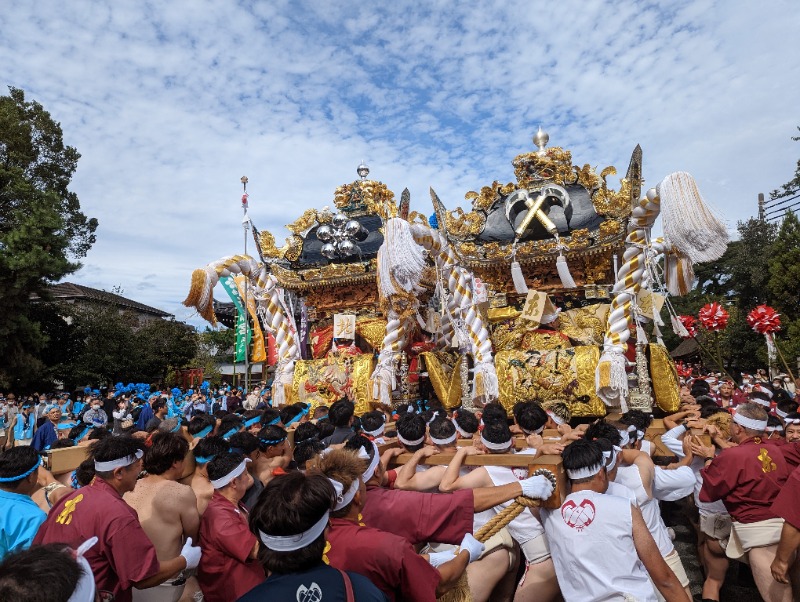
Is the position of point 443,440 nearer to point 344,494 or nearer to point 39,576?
point 344,494

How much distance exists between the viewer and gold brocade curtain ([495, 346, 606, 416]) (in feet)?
24.5

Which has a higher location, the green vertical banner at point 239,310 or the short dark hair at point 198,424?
the green vertical banner at point 239,310

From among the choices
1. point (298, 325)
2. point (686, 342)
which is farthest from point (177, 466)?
point (686, 342)

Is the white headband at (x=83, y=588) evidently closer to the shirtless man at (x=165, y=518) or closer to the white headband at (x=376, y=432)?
the shirtless man at (x=165, y=518)

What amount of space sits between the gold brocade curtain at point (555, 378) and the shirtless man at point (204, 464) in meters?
5.07

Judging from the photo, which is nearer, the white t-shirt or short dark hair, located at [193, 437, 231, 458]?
the white t-shirt

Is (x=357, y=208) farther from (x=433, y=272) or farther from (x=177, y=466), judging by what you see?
(x=177, y=466)

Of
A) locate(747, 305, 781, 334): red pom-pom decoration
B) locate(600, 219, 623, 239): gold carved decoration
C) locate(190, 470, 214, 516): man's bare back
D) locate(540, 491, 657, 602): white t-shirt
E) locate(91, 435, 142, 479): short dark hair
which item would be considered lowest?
locate(540, 491, 657, 602): white t-shirt

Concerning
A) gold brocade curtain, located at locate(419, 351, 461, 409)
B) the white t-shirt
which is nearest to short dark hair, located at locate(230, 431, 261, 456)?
the white t-shirt

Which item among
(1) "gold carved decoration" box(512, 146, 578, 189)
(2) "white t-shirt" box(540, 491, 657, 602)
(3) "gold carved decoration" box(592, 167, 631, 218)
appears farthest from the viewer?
(1) "gold carved decoration" box(512, 146, 578, 189)

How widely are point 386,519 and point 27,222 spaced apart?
20109 millimetres

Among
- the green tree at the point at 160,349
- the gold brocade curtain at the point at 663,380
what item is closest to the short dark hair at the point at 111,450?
the gold brocade curtain at the point at 663,380

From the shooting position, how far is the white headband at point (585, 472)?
8.81 feet

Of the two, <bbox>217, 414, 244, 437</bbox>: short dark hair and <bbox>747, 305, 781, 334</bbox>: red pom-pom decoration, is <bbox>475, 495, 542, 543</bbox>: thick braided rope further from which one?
<bbox>747, 305, 781, 334</bbox>: red pom-pom decoration
